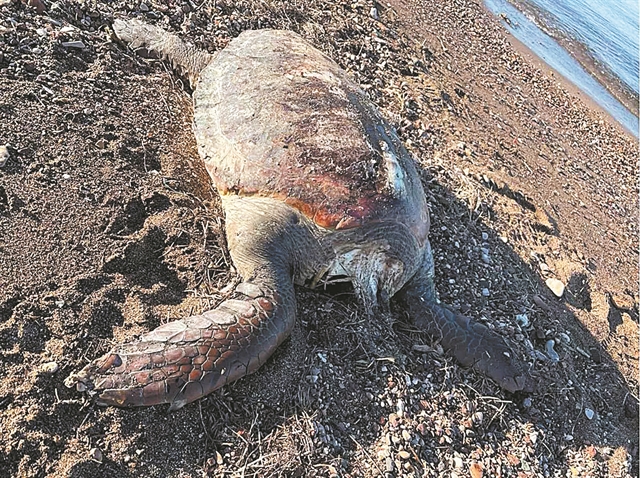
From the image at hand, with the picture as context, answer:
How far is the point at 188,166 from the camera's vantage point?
12.2 feet

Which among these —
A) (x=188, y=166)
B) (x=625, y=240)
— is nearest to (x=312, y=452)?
(x=188, y=166)

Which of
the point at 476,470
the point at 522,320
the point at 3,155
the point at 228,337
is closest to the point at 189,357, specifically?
the point at 228,337

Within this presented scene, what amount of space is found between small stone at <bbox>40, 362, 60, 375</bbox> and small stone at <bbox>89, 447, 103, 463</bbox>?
1.27ft

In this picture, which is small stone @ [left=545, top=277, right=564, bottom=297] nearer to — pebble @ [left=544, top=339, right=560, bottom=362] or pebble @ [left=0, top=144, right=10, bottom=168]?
pebble @ [left=544, top=339, right=560, bottom=362]

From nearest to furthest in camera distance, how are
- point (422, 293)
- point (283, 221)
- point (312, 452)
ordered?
point (312, 452) → point (283, 221) → point (422, 293)

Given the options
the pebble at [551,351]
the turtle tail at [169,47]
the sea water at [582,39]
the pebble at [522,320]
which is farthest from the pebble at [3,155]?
the sea water at [582,39]

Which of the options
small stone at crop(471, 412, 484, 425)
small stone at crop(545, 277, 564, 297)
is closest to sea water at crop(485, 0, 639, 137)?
small stone at crop(545, 277, 564, 297)

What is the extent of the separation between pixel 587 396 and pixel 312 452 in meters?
2.26

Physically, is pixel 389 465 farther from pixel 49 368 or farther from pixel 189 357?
pixel 49 368

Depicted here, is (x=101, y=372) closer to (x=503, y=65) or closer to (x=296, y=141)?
(x=296, y=141)

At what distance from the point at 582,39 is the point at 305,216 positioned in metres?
12.4

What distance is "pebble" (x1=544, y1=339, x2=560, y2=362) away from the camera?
382cm

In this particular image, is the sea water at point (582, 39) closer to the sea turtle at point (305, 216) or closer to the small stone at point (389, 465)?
the sea turtle at point (305, 216)

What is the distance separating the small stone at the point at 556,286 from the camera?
456cm
